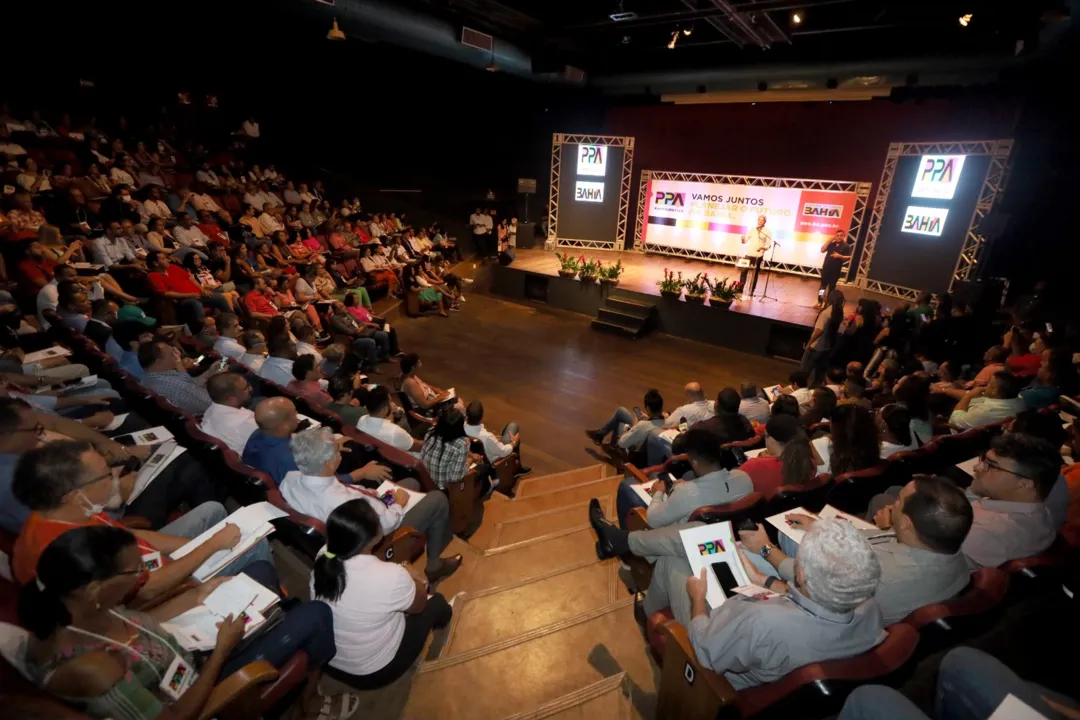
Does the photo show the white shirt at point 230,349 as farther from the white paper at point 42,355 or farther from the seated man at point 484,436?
the seated man at point 484,436

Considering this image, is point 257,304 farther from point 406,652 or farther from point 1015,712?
point 1015,712

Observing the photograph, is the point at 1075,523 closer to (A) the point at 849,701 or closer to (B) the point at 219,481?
(A) the point at 849,701

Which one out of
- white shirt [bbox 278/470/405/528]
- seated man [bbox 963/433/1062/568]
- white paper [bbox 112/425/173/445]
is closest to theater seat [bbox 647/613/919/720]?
seated man [bbox 963/433/1062/568]

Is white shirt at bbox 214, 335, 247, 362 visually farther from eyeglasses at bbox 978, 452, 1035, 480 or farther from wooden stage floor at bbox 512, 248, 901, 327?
wooden stage floor at bbox 512, 248, 901, 327

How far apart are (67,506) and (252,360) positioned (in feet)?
10.3

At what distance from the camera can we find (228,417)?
3.06m

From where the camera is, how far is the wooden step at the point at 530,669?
6.56ft

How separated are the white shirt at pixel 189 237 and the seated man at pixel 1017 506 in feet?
29.9

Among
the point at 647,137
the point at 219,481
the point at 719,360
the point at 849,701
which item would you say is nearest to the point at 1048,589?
the point at 849,701

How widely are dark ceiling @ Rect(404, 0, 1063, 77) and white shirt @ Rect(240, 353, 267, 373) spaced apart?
658 centimetres

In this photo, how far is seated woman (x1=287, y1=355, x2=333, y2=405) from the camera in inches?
158

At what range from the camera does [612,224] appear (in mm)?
12344

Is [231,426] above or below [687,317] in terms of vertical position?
above

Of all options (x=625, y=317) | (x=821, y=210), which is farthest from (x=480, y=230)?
(x=821, y=210)
